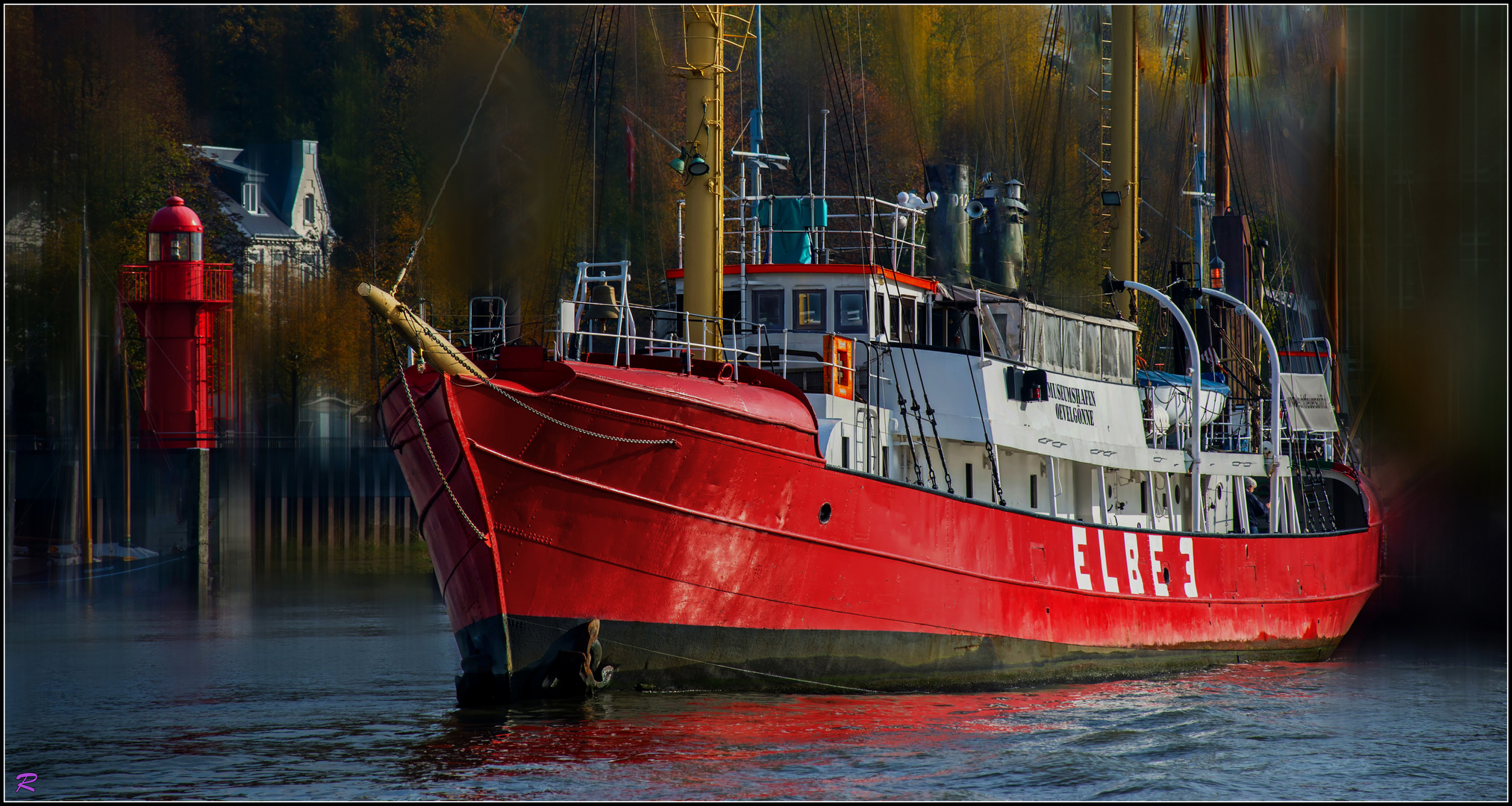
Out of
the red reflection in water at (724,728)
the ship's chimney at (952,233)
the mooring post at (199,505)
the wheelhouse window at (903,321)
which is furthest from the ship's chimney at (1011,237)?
the mooring post at (199,505)

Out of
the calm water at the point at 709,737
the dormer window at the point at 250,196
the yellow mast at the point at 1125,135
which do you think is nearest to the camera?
the calm water at the point at 709,737

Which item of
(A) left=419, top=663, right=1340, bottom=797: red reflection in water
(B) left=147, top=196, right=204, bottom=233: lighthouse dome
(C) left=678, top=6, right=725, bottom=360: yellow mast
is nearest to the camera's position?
(A) left=419, top=663, right=1340, bottom=797: red reflection in water

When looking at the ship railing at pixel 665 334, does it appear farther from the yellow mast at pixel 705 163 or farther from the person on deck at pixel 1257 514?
the person on deck at pixel 1257 514

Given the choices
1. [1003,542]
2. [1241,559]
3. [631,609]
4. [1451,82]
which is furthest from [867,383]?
[1451,82]

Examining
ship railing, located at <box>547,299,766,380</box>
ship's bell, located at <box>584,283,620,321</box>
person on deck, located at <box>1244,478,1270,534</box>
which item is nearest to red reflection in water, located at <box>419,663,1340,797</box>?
ship railing, located at <box>547,299,766,380</box>

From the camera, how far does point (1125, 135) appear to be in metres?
30.3

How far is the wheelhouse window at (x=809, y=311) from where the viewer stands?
21.5 m

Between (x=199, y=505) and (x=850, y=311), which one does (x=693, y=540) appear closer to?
(x=850, y=311)

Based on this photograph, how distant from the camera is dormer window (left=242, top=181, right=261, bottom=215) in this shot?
51.8 meters

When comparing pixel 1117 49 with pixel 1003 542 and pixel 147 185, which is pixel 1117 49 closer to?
pixel 1003 542

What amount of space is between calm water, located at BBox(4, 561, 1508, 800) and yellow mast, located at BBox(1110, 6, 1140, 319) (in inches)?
363

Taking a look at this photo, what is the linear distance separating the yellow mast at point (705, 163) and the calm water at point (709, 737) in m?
5.49

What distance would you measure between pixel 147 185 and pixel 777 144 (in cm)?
1970

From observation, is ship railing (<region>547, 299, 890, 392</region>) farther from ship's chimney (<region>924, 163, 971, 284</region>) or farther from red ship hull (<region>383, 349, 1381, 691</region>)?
ship's chimney (<region>924, 163, 971, 284</region>)
